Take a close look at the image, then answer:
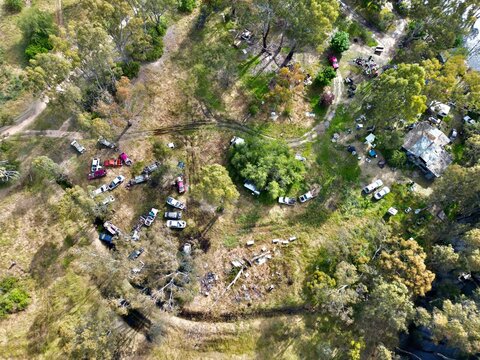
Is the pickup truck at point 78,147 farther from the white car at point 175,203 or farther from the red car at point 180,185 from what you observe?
the white car at point 175,203

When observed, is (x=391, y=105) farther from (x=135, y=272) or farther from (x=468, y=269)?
(x=135, y=272)

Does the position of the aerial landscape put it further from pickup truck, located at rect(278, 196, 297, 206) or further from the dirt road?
pickup truck, located at rect(278, 196, 297, 206)

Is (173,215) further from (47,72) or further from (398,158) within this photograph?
(398,158)

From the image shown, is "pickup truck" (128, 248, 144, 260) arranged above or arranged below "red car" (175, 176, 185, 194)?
below

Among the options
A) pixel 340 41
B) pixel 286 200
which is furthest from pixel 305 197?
pixel 340 41

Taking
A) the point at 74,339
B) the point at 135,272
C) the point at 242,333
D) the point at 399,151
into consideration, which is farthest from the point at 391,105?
the point at 74,339

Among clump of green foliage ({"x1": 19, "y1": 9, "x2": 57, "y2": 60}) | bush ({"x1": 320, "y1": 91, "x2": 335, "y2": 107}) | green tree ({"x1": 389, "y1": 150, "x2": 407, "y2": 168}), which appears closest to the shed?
green tree ({"x1": 389, "y1": 150, "x2": 407, "y2": 168})
